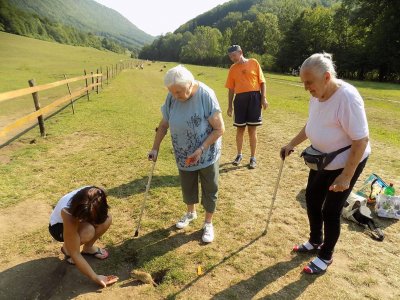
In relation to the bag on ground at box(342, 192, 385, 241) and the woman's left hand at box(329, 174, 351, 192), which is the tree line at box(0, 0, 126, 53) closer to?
the bag on ground at box(342, 192, 385, 241)

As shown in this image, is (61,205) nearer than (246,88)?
Yes

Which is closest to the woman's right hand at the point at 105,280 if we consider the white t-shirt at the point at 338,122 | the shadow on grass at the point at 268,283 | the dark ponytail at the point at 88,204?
the dark ponytail at the point at 88,204

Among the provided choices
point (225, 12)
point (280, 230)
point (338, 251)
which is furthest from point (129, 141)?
point (225, 12)

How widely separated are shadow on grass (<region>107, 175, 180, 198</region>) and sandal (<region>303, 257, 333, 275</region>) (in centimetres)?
291

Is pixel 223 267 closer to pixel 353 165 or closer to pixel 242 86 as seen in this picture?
pixel 353 165

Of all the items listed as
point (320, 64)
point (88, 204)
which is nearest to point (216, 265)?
point (88, 204)

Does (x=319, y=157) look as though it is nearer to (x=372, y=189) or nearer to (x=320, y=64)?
(x=320, y=64)

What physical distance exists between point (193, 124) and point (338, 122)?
4.83ft

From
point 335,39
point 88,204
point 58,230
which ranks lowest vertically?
point 58,230

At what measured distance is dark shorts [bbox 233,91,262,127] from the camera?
20.9ft

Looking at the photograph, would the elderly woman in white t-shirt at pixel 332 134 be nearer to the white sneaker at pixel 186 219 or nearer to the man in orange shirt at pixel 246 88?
the white sneaker at pixel 186 219

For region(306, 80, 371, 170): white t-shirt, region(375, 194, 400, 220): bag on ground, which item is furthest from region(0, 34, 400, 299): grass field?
region(306, 80, 371, 170): white t-shirt

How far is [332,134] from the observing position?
118 inches

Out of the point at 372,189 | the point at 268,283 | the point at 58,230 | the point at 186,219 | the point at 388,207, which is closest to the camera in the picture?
the point at 58,230
